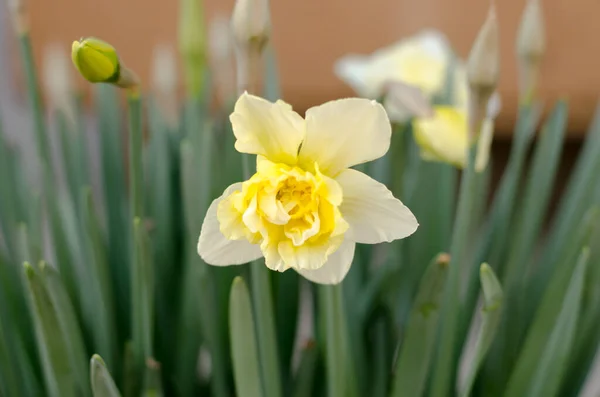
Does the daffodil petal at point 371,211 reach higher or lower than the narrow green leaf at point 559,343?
higher

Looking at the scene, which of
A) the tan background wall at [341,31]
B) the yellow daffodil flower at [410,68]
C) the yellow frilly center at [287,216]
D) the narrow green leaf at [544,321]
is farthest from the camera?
the tan background wall at [341,31]

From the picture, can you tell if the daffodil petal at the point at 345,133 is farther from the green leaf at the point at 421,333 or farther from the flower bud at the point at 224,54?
the flower bud at the point at 224,54

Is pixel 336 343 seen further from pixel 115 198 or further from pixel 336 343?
pixel 115 198

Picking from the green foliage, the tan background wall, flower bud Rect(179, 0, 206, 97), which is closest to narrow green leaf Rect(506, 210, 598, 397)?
the green foliage

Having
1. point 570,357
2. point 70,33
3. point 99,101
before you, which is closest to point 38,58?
point 70,33

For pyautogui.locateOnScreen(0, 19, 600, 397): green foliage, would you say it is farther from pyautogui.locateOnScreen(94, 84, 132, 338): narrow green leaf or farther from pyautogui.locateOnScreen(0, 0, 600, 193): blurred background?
pyautogui.locateOnScreen(0, 0, 600, 193): blurred background

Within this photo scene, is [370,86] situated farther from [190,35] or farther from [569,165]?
[569,165]

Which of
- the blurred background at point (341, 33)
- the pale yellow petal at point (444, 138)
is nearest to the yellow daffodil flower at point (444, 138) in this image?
the pale yellow petal at point (444, 138)

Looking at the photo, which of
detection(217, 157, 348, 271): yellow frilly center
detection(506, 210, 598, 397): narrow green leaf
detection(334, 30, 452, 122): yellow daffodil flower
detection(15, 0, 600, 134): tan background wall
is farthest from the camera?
detection(15, 0, 600, 134): tan background wall

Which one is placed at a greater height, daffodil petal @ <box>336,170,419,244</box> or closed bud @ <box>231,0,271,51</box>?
closed bud @ <box>231,0,271,51</box>
